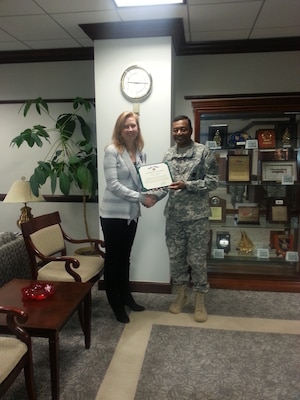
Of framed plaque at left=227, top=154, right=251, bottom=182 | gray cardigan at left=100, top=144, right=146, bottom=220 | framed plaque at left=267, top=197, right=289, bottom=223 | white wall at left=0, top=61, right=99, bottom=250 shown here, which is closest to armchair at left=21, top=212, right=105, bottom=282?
gray cardigan at left=100, top=144, right=146, bottom=220

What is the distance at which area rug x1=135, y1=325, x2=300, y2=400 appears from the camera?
1.69 metres

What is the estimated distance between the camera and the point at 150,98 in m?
2.68

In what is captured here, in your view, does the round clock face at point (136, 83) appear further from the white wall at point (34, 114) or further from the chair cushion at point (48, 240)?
the chair cushion at point (48, 240)

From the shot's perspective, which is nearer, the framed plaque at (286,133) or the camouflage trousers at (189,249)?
the camouflage trousers at (189,249)

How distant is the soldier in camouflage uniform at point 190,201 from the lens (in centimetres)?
231

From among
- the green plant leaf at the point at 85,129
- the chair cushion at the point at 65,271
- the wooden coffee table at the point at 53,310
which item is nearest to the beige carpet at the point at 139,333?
the wooden coffee table at the point at 53,310

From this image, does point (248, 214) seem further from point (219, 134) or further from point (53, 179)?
point (53, 179)

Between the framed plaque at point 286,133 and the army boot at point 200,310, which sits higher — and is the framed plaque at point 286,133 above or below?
above

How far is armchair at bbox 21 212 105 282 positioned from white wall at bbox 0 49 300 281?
2.00 ft

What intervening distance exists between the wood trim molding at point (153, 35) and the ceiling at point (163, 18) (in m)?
0.04

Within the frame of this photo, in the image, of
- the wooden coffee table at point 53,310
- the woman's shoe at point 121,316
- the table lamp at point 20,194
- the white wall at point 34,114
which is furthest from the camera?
the white wall at point 34,114

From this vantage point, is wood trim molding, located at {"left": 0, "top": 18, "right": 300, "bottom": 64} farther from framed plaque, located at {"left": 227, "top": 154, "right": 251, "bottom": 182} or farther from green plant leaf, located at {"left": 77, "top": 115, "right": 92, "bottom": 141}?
framed plaque, located at {"left": 227, "top": 154, "right": 251, "bottom": 182}

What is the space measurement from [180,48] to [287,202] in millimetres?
1804

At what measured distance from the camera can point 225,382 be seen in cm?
176
